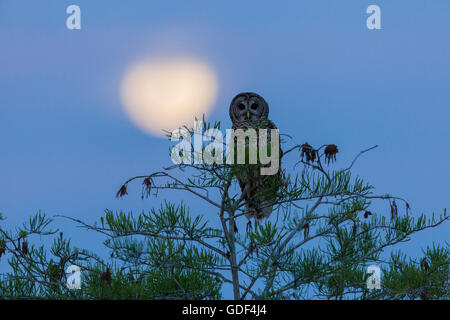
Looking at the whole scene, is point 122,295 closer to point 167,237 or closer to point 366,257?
point 167,237

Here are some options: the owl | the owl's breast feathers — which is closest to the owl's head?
the owl

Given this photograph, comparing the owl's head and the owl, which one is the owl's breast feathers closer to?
the owl

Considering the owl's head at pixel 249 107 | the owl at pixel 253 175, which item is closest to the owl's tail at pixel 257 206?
the owl at pixel 253 175

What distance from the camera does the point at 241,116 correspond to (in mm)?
8516

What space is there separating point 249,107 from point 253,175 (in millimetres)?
3478

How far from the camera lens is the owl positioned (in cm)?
502

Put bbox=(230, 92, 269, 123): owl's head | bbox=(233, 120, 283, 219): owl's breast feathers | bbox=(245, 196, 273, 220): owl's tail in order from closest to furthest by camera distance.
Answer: bbox=(233, 120, 283, 219): owl's breast feathers < bbox=(245, 196, 273, 220): owl's tail < bbox=(230, 92, 269, 123): owl's head

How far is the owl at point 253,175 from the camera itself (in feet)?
16.5

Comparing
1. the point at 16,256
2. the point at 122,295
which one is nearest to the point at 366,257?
the point at 122,295

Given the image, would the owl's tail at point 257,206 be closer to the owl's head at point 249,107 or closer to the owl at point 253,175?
the owl at point 253,175

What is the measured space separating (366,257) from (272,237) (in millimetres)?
1130

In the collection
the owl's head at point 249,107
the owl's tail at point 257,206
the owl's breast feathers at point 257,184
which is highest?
the owl's head at point 249,107

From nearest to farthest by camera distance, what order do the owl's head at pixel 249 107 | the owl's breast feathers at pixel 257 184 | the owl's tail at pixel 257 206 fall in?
the owl's breast feathers at pixel 257 184 → the owl's tail at pixel 257 206 → the owl's head at pixel 249 107

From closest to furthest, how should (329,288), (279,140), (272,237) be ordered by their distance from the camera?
1. (272,237)
2. (279,140)
3. (329,288)
